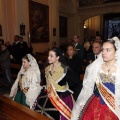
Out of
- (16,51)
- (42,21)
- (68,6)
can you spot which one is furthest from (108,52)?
(68,6)

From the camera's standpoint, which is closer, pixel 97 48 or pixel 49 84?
pixel 49 84

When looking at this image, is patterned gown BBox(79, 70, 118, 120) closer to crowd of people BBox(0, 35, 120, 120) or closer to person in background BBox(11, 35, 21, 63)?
crowd of people BBox(0, 35, 120, 120)

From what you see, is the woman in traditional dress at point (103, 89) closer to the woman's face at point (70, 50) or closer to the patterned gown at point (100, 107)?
the patterned gown at point (100, 107)

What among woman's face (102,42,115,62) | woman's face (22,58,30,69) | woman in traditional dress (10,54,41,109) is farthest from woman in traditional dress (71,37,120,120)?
woman's face (22,58,30,69)

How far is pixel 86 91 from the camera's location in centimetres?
249

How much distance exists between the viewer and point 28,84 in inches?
136

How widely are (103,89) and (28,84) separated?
5.20 feet

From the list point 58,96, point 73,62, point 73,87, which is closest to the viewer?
point 58,96

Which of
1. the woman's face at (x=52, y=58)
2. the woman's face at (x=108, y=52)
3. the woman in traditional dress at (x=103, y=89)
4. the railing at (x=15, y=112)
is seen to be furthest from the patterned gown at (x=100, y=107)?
the woman's face at (x=52, y=58)

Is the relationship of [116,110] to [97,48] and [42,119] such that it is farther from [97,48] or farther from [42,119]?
[97,48]

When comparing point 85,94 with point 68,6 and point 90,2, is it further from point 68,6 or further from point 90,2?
point 68,6

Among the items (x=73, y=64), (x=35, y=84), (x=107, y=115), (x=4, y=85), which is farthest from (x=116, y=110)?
(x=4, y=85)

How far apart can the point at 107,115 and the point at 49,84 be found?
3.71ft

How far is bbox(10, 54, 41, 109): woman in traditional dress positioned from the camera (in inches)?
132
